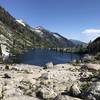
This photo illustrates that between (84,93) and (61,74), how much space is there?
31.7 feet

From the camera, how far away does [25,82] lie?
2370 centimetres

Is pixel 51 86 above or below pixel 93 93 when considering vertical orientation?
above

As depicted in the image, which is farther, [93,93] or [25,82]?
[25,82]

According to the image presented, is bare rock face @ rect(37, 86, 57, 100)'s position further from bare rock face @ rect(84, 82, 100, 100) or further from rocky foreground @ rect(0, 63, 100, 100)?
bare rock face @ rect(84, 82, 100, 100)

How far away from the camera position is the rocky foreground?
18.8 metres

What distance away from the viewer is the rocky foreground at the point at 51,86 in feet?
61.6

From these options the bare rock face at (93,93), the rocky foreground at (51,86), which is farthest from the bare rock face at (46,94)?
the bare rock face at (93,93)

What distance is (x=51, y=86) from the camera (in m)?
22.6

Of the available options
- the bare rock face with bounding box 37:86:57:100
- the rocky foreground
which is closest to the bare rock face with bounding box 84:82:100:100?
the rocky foreground

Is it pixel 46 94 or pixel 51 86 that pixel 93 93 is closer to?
pixel 46 94

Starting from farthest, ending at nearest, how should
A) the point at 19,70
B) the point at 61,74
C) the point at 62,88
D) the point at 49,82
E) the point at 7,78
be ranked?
the point at 19,70 < the point at 61,74 < the point at 7,78 < the point at 49,82 < the point at 62,88

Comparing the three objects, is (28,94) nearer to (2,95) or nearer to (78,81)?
(2,95)

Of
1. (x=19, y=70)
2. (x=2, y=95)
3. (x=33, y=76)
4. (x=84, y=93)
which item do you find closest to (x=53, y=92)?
(x=84, y=93)

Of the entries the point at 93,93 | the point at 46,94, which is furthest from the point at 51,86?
the point at 93,93
